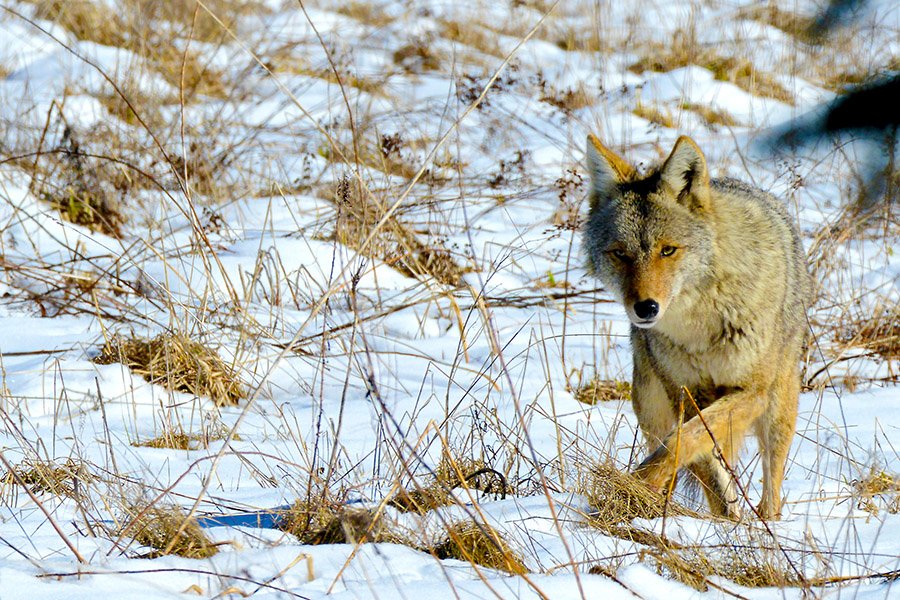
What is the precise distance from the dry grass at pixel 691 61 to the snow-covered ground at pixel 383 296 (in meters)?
0.04

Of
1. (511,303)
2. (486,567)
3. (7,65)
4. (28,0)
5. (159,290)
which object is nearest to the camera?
(486,567)

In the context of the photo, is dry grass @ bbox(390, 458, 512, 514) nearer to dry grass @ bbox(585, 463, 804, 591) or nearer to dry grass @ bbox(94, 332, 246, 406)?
dry grass @ bbox(585, 463, 804, 591)

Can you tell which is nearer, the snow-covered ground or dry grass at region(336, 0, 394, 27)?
the snow-covered ground

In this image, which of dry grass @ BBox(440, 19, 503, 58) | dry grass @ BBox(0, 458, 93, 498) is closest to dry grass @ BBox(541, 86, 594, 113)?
dry grass @ BBox(440, 19, 503, 58)

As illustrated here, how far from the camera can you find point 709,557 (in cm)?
316

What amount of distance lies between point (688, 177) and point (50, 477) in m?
2.90

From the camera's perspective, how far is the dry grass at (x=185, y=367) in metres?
5.28

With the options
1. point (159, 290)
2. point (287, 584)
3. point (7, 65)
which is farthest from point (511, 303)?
point (7, 65)

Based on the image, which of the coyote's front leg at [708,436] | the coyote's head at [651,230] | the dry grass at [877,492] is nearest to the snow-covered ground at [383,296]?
the dry grass at [877,492]

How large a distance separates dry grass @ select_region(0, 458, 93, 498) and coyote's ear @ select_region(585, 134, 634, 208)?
259 centimetres

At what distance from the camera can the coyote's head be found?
13.7 feet

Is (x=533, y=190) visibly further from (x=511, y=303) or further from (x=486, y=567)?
(x=486, y=567)

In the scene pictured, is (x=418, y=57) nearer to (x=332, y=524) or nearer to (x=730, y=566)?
(x=332, y=524)

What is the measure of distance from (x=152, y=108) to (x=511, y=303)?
426 cm
